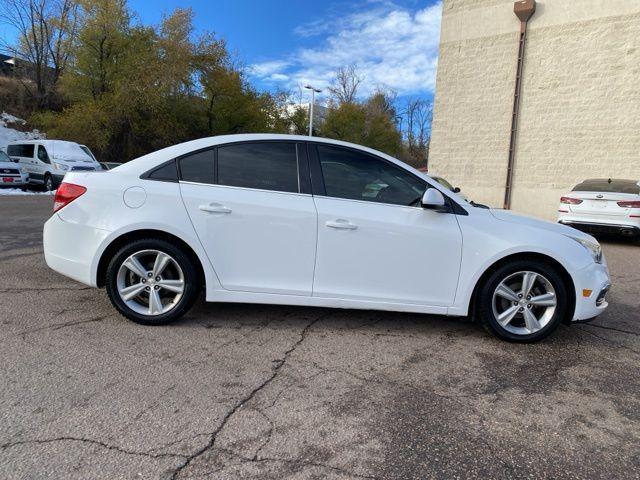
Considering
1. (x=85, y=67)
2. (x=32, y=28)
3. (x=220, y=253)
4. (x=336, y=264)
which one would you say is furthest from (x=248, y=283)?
(x=32, y=28)

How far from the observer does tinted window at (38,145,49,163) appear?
1803 centimetres

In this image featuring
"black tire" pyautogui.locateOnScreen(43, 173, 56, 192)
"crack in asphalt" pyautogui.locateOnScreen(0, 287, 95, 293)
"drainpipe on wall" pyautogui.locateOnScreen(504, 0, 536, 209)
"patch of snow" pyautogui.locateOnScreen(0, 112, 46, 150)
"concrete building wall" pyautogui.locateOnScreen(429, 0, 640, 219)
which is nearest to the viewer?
"crack in asphalt" pyautogui.locateOnScreen(0, 287, 95, 293)

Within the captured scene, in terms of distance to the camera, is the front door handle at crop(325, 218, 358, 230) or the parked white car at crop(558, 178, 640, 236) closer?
the front door handle at crop(325, 218, 358, 230)

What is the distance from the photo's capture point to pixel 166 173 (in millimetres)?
3871

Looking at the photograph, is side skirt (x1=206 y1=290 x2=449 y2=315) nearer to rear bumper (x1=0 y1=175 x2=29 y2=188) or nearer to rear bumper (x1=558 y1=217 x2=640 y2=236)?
rear bumper (x1=558 y1=217 x2=640 y2=236)

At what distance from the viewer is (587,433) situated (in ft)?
8.62

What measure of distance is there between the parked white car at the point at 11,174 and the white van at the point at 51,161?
0.44m

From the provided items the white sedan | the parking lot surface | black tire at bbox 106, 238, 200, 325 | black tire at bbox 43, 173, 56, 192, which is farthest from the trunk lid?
black tire at bbox 43, 173, 56, 192

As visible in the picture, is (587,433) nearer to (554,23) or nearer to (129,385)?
(129,385)

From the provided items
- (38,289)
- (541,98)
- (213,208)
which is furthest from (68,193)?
(541,98)

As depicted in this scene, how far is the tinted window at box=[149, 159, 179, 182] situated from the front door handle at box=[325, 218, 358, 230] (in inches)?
52.7

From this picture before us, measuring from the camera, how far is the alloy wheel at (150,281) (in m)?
3.80

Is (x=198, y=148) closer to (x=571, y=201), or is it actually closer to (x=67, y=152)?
(x=571, y=201)

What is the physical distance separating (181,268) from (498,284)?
2612 millimetres
